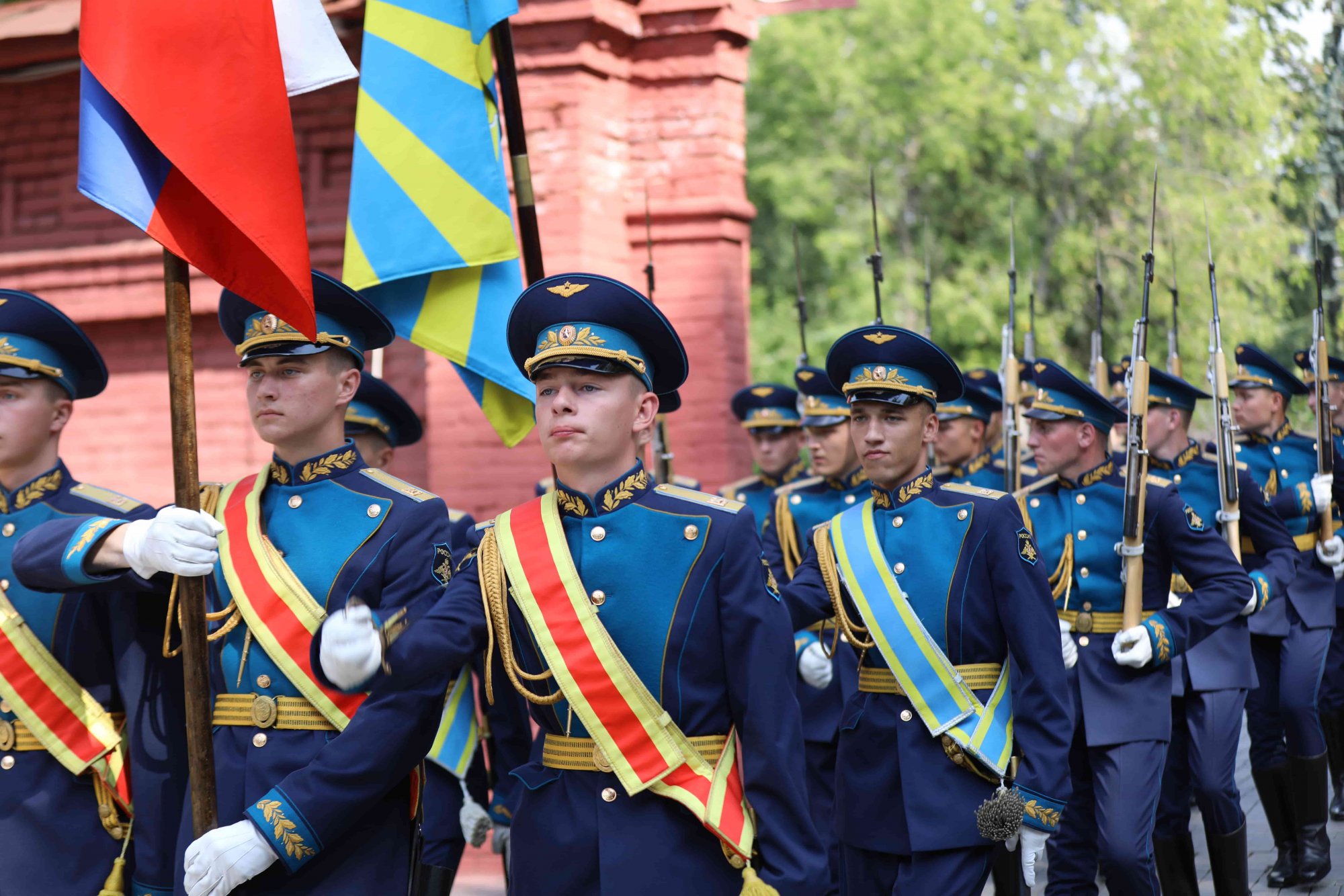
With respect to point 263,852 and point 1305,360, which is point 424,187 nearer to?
point 263,852

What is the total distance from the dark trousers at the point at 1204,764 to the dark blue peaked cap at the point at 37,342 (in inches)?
167

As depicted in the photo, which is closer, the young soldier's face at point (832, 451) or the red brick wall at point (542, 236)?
the young soldier's face at point (832, 451)

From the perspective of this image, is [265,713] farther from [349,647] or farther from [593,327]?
[593,327]

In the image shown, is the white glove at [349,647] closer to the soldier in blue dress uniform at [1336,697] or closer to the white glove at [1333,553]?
the white glove at [1333,553]

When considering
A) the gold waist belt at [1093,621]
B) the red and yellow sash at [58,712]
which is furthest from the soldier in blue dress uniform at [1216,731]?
the red and yellow sash at [58,712]

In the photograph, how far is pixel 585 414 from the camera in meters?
3.29

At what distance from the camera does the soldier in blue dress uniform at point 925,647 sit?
174 inches

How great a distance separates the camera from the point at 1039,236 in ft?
83.5

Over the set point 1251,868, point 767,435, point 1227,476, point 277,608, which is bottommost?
point 1251,868

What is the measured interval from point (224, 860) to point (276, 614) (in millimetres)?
560

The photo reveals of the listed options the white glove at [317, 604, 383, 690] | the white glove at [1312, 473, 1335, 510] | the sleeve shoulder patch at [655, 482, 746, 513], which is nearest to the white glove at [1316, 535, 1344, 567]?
the white glove at [1312, 473, 1335, 510]

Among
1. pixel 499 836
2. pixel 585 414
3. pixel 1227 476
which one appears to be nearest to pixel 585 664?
pixel 585 414

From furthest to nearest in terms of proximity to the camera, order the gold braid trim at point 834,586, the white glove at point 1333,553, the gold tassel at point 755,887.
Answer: the white glove at point 1333,553
the gold braid trim at point 834,586
the gold tassel at point 755,887

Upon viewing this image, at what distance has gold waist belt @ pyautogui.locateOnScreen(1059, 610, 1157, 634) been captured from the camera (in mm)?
5750
